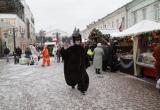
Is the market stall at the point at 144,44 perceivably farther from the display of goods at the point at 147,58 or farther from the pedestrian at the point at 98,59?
the pedestrian at the point at 98,59

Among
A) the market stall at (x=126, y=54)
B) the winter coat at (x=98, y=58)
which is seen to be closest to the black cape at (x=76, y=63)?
the market stall at (x=126, y=54)

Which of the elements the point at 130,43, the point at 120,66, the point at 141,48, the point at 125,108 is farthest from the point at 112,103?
the point at 130,43

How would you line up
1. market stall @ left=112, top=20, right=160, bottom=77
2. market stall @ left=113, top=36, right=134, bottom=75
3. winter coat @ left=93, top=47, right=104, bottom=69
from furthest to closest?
winter coat @ left=93, top=47, right=104, bottom=69 → market stall @ left=113, top=36, right=134, bottom=75 → market stall @ left=112, top=20, right=160, bottom=77

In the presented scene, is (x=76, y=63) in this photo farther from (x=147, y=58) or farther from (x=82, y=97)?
(x=147, y=58)

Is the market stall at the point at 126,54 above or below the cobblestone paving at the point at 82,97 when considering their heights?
above

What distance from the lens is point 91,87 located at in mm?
12789

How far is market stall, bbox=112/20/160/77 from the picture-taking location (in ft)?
48.9

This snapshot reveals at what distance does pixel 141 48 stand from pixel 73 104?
25.4 feet

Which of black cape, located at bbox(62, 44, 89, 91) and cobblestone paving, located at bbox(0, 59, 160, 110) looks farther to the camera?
black cape, located at bbox(62, 44, 89, 91)

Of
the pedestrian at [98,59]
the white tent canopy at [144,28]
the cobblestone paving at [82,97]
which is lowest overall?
the cobblestone paving at [82,97]

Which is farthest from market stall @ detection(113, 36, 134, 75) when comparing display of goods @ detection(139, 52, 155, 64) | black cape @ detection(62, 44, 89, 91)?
black cape @ detection(62, 44, 89, 91)

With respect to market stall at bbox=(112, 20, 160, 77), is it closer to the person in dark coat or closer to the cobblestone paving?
the cobblestone paving

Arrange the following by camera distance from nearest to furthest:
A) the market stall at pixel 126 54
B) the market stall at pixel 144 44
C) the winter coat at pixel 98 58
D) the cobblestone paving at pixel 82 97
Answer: the cobblestone paving at pixel 82 97
the market stall at pixel 144 44
the market stall at pixel 126 54
the winter coat at pixel 98 58

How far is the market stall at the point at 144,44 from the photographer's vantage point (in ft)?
48.9
